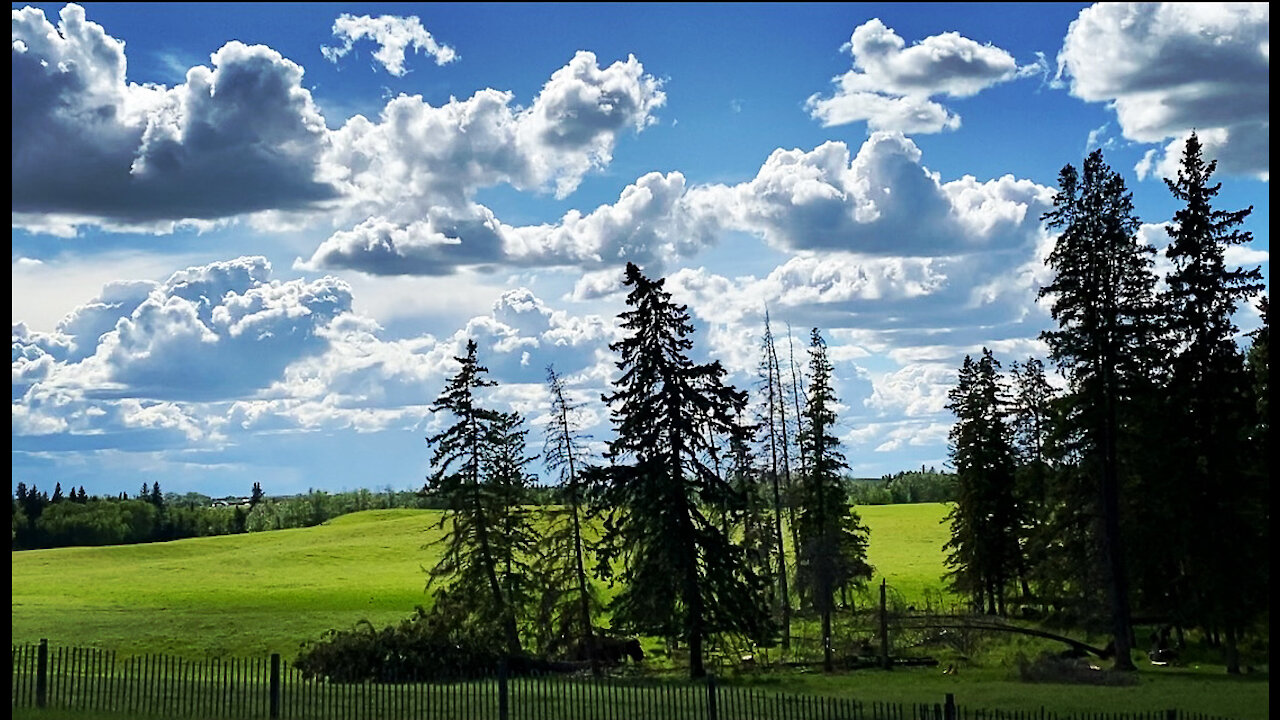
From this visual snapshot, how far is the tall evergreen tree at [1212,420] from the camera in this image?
4469cm

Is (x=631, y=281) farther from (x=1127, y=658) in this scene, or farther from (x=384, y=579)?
(x=384, y=579)

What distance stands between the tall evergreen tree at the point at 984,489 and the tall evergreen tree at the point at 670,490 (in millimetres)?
24541

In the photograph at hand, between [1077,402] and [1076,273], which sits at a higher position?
[1076,273]

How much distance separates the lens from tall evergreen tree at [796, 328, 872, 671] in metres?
60.9

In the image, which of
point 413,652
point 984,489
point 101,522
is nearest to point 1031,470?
point 984,489

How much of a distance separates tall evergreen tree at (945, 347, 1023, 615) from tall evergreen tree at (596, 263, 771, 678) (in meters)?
24.5

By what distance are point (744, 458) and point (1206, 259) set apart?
921 inches

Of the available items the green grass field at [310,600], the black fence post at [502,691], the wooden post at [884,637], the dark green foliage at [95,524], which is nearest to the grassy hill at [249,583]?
the green grass field at [310,600]

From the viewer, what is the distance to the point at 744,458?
199ft

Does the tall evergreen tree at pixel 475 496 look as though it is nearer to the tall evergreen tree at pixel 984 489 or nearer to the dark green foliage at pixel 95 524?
the tall evergreen tree at pixel 984 489

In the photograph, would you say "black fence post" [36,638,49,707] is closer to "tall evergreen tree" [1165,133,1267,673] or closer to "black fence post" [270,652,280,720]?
"black fence post" [270,652,280,720]

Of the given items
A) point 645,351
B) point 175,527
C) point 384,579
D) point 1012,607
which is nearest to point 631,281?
point 645,351

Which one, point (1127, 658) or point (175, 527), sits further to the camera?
point (175, 527)

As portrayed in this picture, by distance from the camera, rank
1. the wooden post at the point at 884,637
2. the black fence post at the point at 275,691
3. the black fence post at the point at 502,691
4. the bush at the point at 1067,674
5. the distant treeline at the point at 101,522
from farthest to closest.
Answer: the distant treeline at the point at 101,522
the wooden post at the point at 884,637
the bush at the point at 1067,674
the black fence post at the point at 275,691
the black fence post at the point at 502,691
